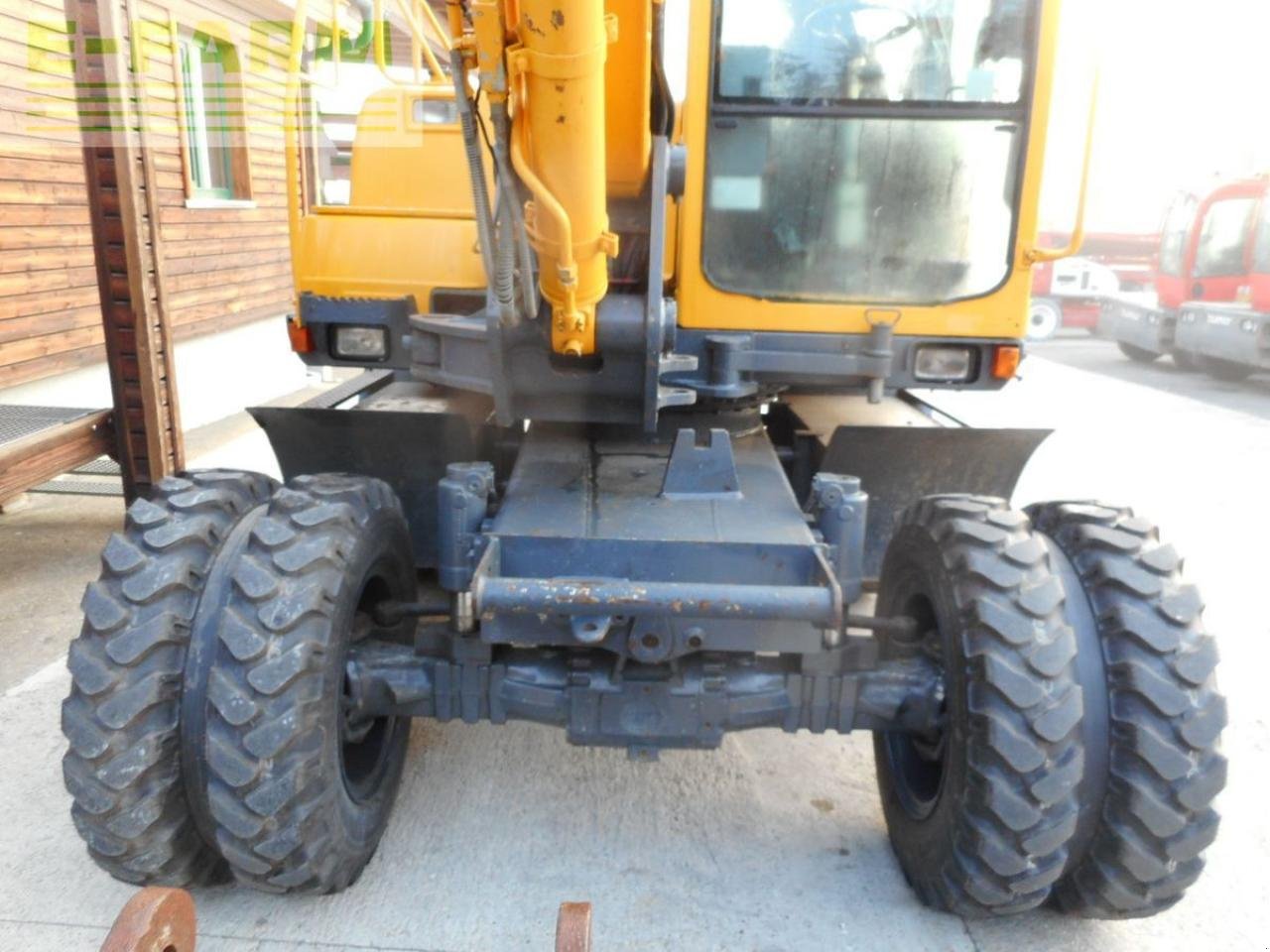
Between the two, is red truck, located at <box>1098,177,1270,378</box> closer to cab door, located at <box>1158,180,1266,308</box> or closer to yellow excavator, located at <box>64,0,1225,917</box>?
cab door, located at <box>1158,180,1266,308</box>

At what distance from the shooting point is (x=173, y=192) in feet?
33.2

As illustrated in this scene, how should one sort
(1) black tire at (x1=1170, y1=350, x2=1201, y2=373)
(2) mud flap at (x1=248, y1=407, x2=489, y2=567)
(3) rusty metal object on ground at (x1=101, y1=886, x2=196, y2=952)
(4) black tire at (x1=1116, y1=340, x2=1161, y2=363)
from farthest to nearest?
1. (4) black tire at (x1=1116, y1=340, x2=1161, y2=363)
2. (1) black tire at (x1=1170, y1=350, x2=1201, y2=373)
3. (2) mud flap at (x1=248, y1=407, x2=489, y2=567)
4. (3) rusty metal object on ground at (x1=101, y1=886, x2=196, y2=952)

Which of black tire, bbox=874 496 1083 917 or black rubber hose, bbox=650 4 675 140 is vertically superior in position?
black rubber hose, bbox=650 4 675 140

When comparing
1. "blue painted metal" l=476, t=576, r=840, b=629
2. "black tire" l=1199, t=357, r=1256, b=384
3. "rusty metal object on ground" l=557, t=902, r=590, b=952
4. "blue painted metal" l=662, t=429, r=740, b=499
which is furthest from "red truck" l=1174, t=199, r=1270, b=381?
"rusty metal object on ground" l=557, t=902, r=590, b=952

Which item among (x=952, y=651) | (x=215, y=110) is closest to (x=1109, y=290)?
(x=215, y=110)

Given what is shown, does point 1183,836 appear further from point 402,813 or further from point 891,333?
point 402,813

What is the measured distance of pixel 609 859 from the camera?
284 centimetres

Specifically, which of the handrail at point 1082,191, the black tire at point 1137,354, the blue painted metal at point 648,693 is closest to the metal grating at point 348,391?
the blue painted metal at point 648,693

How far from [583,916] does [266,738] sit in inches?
44.2

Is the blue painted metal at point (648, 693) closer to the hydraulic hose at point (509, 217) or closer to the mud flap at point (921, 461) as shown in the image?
the hydraulic hose at point (509, 217)

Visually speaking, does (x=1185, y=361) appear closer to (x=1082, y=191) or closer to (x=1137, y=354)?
(x=1137, y=354)

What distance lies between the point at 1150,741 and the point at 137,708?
232 cm

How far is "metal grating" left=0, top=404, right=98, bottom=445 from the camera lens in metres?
4.59

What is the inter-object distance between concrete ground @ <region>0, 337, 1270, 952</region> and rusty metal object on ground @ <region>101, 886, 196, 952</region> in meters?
1.06
